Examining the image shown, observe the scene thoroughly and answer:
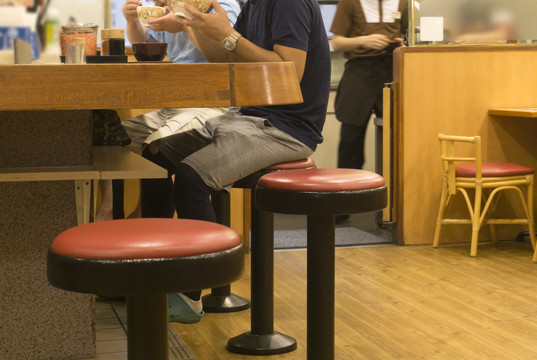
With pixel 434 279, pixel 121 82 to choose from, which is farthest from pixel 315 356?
pixel 434 279

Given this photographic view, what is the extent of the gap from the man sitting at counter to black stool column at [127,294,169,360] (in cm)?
94

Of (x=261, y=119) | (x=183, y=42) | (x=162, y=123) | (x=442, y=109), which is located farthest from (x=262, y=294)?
(x=442, y=109)

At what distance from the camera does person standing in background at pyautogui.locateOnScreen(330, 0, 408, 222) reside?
4906 millimetres

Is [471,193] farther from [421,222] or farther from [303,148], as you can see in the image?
[303,148]

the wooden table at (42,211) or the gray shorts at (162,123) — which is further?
the gray shorts at (162,123)

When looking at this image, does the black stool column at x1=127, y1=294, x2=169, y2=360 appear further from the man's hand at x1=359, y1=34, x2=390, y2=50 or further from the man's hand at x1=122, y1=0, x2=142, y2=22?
the man's hand at x1=359, y1=34, x2=390, y2=50

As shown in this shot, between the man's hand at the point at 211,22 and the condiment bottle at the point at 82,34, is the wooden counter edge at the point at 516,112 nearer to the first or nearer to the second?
the man's hand at the point at 211,22

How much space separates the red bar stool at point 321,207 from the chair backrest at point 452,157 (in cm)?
216

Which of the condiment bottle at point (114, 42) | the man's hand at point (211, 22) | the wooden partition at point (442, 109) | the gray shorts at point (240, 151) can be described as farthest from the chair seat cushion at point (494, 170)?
the condiment bottle at point (114, 42)

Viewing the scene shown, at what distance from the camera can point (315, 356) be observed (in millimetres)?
2055

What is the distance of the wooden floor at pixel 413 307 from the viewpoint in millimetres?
2678

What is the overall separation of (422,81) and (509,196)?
85cm

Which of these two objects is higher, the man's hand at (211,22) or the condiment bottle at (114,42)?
the man's hand at (211,22)

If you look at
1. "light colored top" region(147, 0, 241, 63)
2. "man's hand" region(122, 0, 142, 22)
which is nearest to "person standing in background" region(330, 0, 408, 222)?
"light colored top" region(147, 0, 241, 63)
